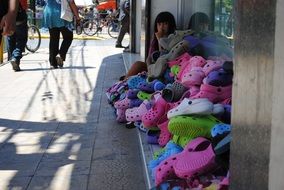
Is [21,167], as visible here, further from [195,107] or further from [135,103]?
[195,107]

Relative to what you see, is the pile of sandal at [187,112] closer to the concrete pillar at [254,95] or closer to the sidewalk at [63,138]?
the sidewalk at [63,138]

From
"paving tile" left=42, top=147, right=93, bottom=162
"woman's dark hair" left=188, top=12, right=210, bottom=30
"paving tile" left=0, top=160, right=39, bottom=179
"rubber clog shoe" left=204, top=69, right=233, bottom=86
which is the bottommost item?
"paving tile" left=0, top=160, right=39, bottom=179

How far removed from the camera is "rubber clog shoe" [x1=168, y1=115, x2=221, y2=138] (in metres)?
3.03

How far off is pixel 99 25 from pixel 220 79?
1762 cm

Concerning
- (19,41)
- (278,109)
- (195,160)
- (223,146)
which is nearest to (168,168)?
(195,160)

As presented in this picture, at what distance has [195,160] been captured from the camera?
2.73 m

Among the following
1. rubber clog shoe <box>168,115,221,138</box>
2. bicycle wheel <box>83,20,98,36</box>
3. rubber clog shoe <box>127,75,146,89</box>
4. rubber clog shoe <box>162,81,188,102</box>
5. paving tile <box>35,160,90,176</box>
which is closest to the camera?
rubber clog shoe <box>168,115,221,138</box>

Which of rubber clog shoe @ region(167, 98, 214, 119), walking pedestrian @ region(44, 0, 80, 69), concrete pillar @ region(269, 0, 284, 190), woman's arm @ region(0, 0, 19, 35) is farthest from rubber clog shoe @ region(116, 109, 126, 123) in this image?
walking pedestrian @ region(44, 0, 80, 69)

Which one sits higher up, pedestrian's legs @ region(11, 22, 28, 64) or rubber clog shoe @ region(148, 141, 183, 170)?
pedestrian's legs @ region(11, 22, 28, 64)

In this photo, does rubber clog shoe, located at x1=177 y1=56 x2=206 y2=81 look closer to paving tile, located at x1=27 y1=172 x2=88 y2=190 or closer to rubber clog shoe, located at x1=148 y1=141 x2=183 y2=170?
rubber clog shoe, located at x1=148 y1=141 x2=183 y2=170

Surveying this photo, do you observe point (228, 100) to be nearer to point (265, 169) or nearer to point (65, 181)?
point (65, 181)

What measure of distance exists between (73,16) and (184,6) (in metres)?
3.73

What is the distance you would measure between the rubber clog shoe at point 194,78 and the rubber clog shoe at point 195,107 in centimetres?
46

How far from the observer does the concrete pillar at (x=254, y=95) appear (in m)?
1.65
